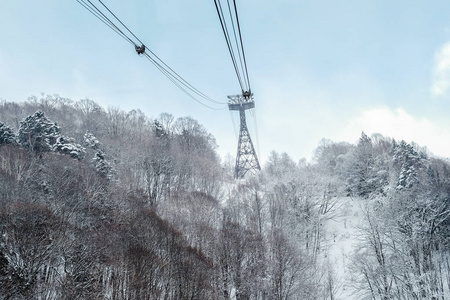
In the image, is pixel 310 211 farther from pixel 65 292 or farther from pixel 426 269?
pixel 65 292

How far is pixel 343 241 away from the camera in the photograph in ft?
92.8

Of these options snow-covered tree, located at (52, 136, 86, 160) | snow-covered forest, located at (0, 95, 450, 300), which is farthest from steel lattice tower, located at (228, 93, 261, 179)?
snow-covered tree, located at (52, 136, 86, 160)

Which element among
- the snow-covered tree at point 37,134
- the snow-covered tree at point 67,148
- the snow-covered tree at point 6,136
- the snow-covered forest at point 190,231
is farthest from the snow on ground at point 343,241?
the snow-covered tree at point 6,136

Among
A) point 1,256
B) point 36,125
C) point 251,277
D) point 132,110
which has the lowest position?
point 251,277

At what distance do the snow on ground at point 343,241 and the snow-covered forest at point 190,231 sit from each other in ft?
0.48

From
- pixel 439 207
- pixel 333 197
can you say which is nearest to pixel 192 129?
pixel 333 197

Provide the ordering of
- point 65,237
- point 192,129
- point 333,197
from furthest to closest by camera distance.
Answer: point 192,129 < point 333,197 < point 65,237

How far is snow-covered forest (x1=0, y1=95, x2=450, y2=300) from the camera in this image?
14273 mm

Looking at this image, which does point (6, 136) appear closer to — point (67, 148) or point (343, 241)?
point (67, 148)

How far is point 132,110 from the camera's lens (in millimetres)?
58281

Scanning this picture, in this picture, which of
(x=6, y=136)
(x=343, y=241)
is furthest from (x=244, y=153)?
(x=6, y=136)

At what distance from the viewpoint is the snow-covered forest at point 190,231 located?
562 inches

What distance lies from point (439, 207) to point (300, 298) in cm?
1186

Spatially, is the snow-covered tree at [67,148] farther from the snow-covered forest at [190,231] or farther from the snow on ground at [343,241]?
the snow on ground at [343,241]
